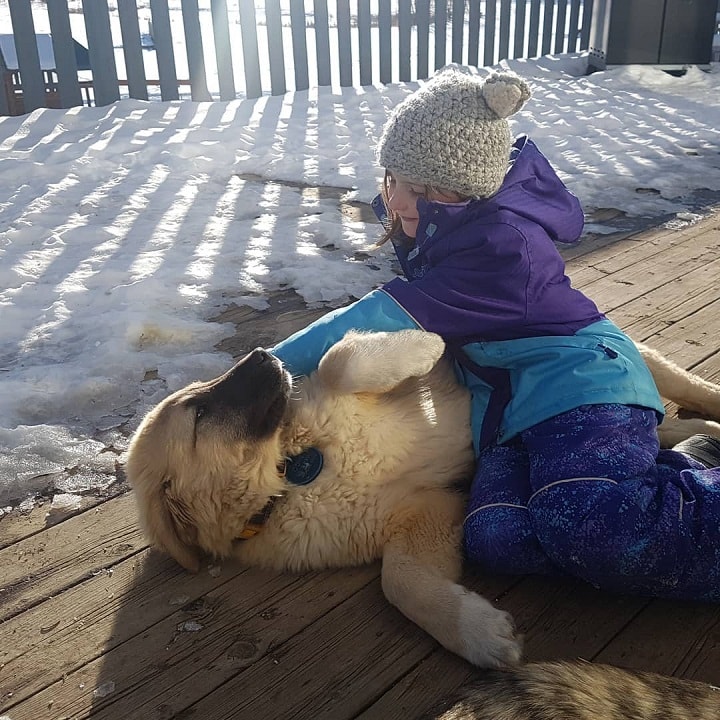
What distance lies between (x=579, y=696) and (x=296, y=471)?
108cm

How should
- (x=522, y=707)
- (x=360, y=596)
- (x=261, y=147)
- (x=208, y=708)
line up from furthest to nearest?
(x=261, y=147) < (x=360, y=596) < (x=208, y=708) < (x=522, y=707)

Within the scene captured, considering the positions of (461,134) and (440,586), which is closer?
(440,586)

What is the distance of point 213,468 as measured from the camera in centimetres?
210

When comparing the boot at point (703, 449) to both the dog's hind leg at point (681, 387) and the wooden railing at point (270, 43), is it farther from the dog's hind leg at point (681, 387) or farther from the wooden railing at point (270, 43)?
the wooden railing at point (270, 43)

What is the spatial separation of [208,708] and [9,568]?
792mm

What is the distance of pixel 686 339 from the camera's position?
10.6 feet

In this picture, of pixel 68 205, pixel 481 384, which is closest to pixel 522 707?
pixel 481 384

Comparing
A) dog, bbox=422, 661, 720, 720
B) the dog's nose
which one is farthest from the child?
dog, bbox=422, 661, 720, 720

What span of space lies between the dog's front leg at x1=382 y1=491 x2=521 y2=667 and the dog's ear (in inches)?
20.9

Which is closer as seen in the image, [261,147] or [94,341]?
[94,341]

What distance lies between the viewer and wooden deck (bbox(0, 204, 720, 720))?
1.69 m

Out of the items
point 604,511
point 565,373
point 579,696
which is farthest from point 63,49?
point 579,696

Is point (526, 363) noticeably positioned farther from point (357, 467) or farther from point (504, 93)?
point (504, 93)

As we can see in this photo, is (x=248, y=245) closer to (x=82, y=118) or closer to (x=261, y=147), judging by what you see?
(x=261, y=147)
